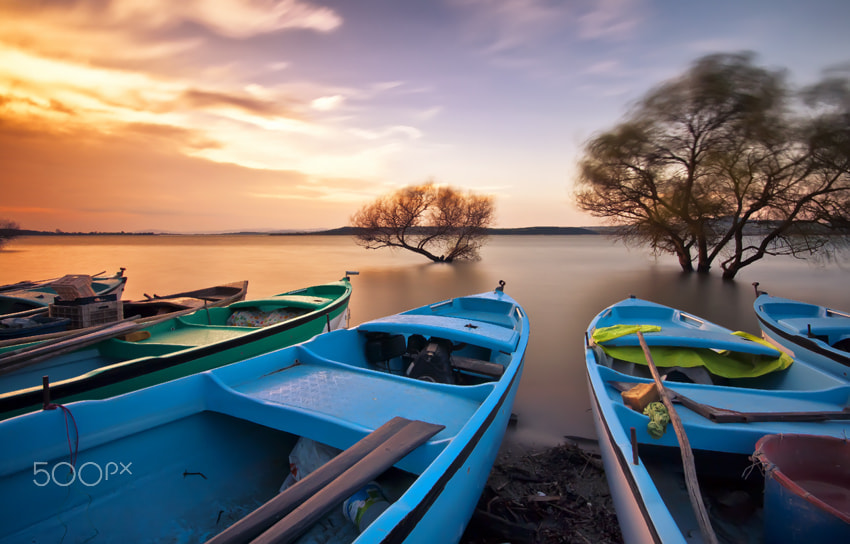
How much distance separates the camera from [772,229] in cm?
1686

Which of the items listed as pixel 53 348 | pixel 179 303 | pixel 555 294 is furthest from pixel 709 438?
pixel 555 294

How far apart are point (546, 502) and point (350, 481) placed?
83.7 inches

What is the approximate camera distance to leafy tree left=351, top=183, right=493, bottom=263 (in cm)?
2733

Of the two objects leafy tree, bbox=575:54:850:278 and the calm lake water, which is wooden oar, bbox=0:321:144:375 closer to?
the calm lake water

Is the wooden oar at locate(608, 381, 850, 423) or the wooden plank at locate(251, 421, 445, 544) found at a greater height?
the wooden plank at locate(251, 421, 445, 544)

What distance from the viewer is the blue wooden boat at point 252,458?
1913mm

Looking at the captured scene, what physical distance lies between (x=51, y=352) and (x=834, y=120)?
22383mm

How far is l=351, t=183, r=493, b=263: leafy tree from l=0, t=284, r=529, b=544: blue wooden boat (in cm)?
2424

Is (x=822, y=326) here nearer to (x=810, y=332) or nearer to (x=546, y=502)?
(x=810, y=332)

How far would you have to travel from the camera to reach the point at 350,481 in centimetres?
189

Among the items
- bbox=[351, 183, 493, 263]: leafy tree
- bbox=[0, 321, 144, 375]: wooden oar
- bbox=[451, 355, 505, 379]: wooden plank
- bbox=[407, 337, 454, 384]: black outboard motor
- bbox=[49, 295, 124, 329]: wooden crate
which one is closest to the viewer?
bbox=[0, 321, 144, 375]: wooden oar

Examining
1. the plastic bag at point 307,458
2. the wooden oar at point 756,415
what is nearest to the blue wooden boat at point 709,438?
the wooden oar at point 756,415

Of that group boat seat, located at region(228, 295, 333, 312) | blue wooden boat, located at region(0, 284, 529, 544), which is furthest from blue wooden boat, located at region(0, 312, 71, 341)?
blue wooden boat, located at region(0, 284, 529, 544)

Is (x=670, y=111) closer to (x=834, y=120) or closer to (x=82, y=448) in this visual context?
(x=834, y=120)
